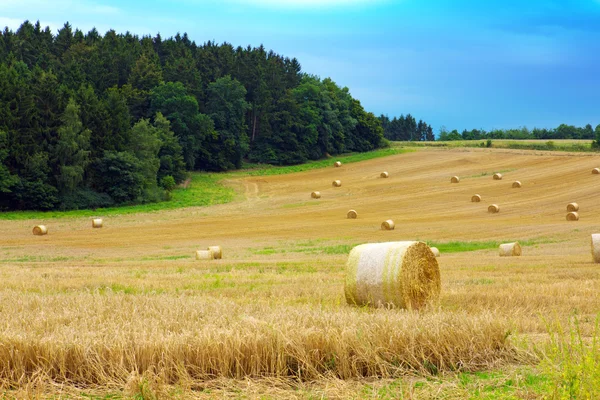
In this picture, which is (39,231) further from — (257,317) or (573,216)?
(257,317)

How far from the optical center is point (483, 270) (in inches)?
777

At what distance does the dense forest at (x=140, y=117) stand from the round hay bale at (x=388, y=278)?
165ft

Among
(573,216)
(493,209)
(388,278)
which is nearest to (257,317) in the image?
(388,278)

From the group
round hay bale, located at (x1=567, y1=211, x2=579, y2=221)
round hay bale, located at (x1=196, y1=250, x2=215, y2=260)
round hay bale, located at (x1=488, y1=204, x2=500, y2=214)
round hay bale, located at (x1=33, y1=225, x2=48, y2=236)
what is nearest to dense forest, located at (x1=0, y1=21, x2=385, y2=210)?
round hay bale, located at (x1=33, y1=225, x2=48, y2=236)

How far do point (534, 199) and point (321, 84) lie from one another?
61292mm

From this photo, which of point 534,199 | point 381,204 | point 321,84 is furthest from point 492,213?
point 321,84

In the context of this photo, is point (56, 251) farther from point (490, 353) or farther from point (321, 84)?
point (321, 84)

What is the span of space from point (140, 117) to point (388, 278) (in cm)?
7676

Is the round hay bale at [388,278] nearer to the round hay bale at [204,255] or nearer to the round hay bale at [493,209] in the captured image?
the round hay bale at [204,255]

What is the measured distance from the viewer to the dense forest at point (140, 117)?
61.5 meters

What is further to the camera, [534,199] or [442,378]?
[534,199]

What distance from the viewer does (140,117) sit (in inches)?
3356

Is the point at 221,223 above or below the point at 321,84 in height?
below

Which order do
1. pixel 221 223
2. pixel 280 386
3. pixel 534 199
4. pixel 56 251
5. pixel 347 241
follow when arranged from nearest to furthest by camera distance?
pixel 280 386
pixel 56 251
pixel 347 241
pixel 221 223
pixel 534 199
